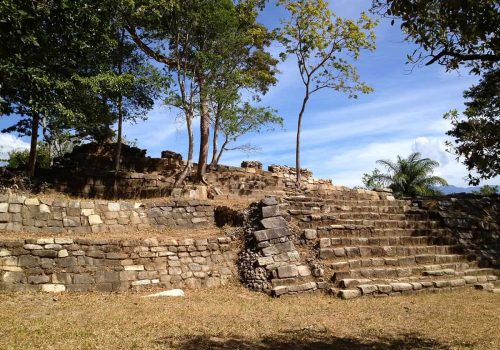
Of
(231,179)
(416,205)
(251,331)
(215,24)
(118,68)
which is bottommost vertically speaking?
(251,331)

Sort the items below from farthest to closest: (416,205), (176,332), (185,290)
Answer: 1. (416,205)
2. (185,290)
3. (176,332)

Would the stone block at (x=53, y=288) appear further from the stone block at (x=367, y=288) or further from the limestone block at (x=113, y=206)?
the stone block at (x=367, y=288)

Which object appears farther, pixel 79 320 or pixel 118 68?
pixel 118 68

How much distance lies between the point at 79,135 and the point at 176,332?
17214 millimetres

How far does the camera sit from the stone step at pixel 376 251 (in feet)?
35.5

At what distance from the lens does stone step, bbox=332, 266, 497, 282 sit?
10.1m

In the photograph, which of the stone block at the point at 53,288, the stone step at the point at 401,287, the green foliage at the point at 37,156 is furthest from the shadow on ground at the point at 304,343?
the green foliage at the point at 37,156

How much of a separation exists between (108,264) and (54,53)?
28.0 ft

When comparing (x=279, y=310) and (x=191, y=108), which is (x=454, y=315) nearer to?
(x=279, y=310)

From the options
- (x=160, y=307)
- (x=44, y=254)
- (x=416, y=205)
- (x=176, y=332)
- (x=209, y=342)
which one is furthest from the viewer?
(x=416, y=205)

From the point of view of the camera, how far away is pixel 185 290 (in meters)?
9.75

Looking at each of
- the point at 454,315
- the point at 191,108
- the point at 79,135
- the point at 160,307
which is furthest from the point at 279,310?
the point at 79,135

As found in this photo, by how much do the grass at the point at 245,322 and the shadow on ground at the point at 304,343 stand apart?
0.01 m

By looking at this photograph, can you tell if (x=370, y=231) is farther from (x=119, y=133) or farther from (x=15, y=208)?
(x=119, y=133)
